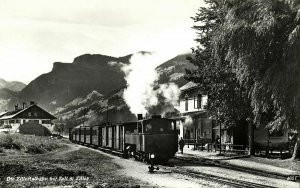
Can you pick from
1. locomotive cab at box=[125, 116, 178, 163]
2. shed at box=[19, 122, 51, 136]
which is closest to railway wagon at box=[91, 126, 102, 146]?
locomotive cab at box=[125, 116, 178, 163]

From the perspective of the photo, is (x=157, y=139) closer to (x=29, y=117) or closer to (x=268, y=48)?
(x=268, y=48)

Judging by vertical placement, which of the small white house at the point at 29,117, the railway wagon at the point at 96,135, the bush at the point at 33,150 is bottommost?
the bush at the point at 33,150

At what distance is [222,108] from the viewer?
27953 mm

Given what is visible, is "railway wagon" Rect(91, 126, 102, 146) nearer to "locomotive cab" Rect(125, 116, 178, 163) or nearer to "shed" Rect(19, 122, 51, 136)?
"locomotive cab" Rect(125, 116, 178, 163)

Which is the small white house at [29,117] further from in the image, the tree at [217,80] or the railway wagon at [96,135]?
the tree at [217,80]

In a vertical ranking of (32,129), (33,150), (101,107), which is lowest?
(33,150)

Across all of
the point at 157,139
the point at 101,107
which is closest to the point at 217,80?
the point at 157,139

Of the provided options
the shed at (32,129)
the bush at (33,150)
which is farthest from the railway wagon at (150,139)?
the shed at (32,129)

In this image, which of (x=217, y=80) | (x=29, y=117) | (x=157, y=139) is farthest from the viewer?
(x=29, y=117)

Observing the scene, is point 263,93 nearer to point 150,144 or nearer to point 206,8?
point 150,144

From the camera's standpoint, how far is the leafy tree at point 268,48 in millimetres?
16797

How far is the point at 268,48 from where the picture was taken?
710 inches

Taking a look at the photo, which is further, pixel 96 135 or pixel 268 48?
pixel 96 135

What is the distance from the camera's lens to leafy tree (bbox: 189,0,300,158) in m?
16.8
